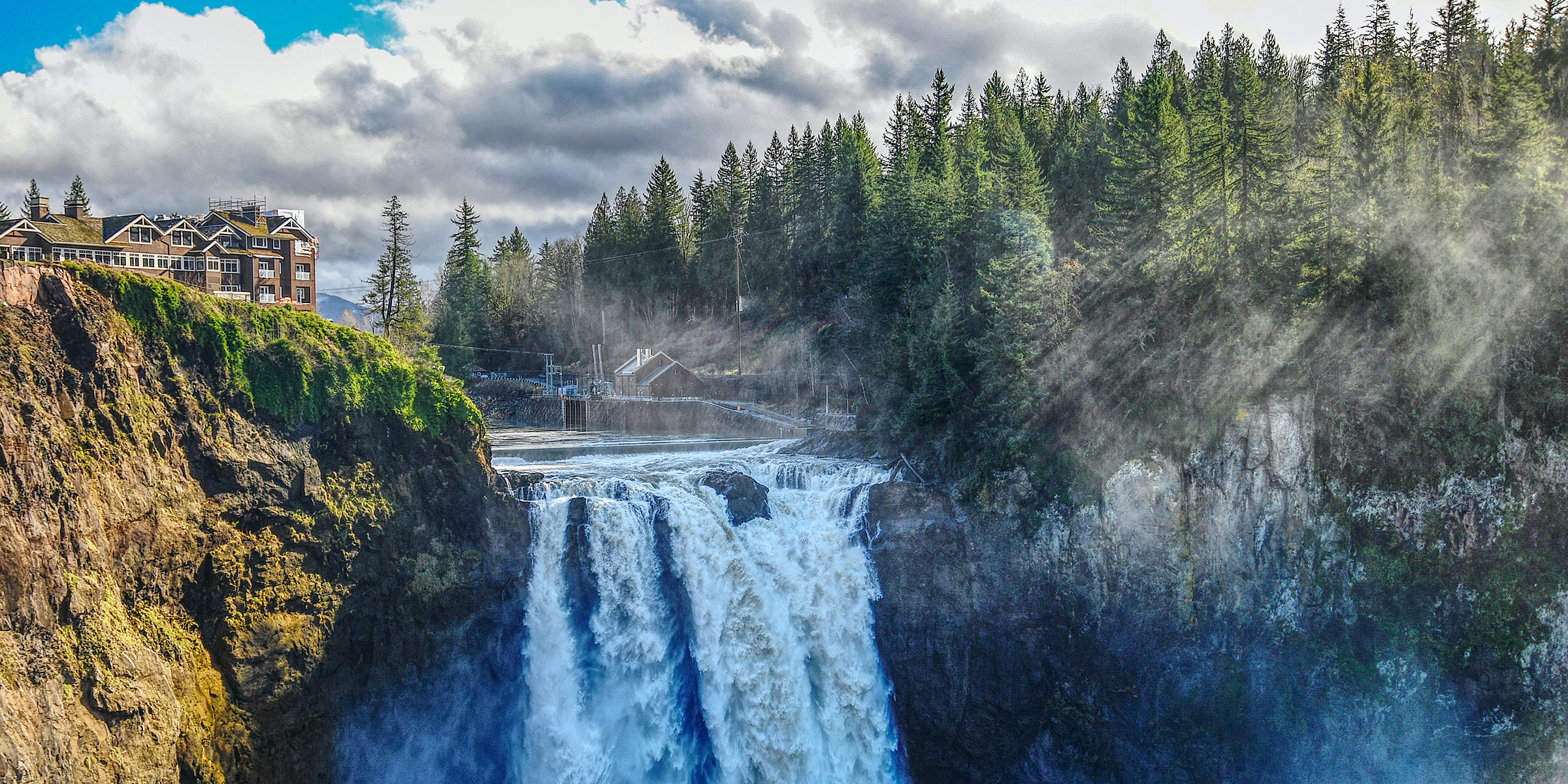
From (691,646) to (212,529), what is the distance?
15.0 meters

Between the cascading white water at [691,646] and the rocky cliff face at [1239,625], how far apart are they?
6.36 ft

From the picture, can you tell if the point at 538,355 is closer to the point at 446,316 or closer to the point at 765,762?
the point at 446,316

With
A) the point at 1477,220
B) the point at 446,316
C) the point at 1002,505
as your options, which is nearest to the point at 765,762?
the point at 1002,505

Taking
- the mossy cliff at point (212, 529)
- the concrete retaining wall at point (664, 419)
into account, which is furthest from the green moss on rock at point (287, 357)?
the concrete retaining wall at point (664, 419)

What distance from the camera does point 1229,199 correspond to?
117 feet

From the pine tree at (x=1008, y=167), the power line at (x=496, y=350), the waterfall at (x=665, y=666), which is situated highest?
the pine tree at (x=1008, y=167)

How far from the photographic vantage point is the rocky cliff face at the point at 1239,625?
1149 inches

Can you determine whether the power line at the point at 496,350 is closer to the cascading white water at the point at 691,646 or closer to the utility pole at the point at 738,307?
the utility pole at the point at 738,307

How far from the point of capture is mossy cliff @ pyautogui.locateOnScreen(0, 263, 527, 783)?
21594 millimetres

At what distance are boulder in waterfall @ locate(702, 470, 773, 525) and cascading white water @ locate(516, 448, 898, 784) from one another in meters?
0.33

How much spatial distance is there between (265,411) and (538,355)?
199 feet

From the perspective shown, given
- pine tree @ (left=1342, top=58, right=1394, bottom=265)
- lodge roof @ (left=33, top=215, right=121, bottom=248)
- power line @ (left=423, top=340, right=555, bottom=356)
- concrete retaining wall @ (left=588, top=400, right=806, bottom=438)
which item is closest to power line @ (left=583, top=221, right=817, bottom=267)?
power line @ (left=423, top=340, right=555, bottom=356)

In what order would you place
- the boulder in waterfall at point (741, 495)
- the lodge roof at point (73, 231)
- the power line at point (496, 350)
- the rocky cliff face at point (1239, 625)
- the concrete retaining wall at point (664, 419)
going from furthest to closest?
1. the power line at point (496, 350)
2. the concrete retaining wall at point (664, 419)
3. the lodge roof at point (73, 231)
4. the boulder in waterfall at point (741, 495)
5. the rocky cliff face at point (1239, 625)

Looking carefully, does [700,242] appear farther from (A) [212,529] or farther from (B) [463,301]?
(A) [212,529]
